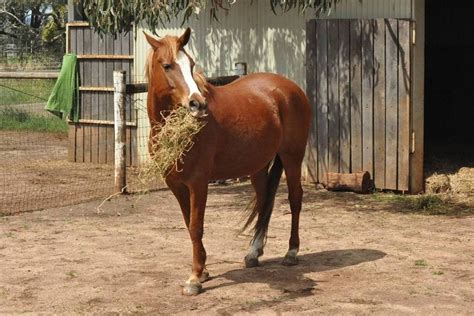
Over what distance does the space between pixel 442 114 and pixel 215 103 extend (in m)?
9.63

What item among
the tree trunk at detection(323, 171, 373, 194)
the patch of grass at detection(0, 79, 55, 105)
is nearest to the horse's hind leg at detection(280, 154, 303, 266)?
the tree trunk at detection(323, 171, 373, 194)

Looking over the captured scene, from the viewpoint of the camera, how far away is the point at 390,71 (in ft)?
35.1

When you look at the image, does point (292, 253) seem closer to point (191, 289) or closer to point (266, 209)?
point (266, 209)

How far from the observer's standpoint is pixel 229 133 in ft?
22.4

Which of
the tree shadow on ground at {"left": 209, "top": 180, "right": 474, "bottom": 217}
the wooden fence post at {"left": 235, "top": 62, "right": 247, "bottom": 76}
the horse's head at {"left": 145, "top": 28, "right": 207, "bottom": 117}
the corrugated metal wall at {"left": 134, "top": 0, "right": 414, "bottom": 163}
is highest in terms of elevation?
the corrugated metal wall at {"left": 134, "top": 0, "right": 414, "bottom": 163}

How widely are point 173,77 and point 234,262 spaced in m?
1.93

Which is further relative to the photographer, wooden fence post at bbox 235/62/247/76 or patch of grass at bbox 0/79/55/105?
patch of grass at bbox 0/79/55/105

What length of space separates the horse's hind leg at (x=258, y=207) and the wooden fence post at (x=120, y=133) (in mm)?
3697

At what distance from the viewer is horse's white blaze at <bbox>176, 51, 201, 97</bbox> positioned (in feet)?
19.9

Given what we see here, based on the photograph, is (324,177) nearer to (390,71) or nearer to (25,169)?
(390,71)

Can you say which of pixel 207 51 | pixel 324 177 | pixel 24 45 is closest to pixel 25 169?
pixel 207 51

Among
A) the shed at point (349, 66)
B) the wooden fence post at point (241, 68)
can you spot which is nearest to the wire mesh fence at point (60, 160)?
the shed at point (349, 66)

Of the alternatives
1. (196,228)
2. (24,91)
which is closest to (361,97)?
(196,228)

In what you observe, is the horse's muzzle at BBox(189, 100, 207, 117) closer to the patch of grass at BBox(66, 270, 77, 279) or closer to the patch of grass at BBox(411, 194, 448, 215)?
the patch of grass at BBox(66, 270, 77, 279)
